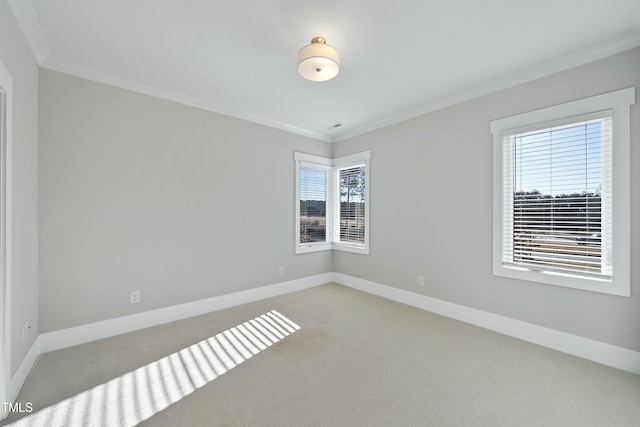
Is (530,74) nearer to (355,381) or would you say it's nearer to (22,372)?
(355,381)

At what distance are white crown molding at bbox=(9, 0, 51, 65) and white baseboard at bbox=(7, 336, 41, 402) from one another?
2.56m

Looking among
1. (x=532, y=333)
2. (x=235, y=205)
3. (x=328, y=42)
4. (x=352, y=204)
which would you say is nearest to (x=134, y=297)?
(x=235, y=205)

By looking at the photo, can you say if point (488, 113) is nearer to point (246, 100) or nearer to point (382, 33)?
point (382, 33)

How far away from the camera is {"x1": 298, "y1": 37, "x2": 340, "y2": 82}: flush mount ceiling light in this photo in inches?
88.4

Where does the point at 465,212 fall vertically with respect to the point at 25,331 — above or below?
above

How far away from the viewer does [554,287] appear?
2688 millimetres

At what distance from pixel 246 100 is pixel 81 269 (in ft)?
8.60

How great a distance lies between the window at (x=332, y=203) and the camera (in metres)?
4.68

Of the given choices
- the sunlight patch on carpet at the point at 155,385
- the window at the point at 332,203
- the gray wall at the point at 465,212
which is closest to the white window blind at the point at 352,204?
the window at the point at 332,203

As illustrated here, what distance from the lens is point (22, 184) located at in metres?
2.18

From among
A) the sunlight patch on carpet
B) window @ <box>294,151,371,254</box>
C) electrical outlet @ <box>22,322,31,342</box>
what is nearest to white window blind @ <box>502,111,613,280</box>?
window @ <box>294,151,371,254</box>

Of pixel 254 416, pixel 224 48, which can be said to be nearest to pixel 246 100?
pixel 224 48

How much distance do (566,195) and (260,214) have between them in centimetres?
362

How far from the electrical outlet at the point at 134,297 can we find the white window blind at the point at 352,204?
3.23m
